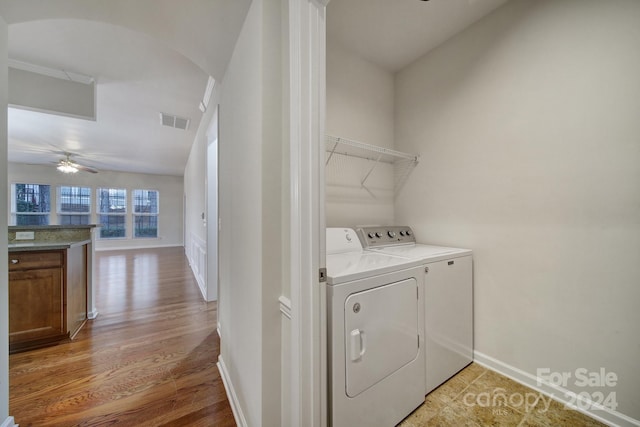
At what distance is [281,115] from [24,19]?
1.52m

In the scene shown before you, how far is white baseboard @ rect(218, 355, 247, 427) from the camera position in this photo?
49.9 inches

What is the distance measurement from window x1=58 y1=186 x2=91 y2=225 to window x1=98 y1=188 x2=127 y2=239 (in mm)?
285

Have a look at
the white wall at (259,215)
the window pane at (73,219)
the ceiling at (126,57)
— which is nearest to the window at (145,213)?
the window pane at (73,219)

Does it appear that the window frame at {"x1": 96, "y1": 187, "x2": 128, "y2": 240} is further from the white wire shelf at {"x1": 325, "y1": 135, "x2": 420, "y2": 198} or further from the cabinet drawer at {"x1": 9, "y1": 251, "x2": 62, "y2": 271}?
the white wire shelf at {"x1": 325, "y1": 135, "x2": 420, "y2": 198}

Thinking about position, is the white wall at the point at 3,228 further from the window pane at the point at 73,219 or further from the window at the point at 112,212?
the window pane at the point at 73,219

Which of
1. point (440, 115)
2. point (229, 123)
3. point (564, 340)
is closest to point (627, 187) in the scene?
point (564, 340)

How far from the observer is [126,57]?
6.93 feet

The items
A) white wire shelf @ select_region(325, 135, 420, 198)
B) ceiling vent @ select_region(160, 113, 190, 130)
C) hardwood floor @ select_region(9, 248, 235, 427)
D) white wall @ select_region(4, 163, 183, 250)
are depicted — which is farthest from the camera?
white wall @ select_region(4, 163, 183, 250)

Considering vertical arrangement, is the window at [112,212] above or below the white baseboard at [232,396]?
above

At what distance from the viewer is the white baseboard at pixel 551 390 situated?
1239 millimetres

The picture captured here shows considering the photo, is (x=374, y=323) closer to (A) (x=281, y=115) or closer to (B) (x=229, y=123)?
(A) (x=281, y=115)

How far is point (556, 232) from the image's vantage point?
1451 millimetres

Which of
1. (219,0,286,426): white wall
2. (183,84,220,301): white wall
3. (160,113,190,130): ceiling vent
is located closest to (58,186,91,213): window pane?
(183,84,220,301): white wall

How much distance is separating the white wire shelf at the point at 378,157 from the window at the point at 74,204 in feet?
28.3
